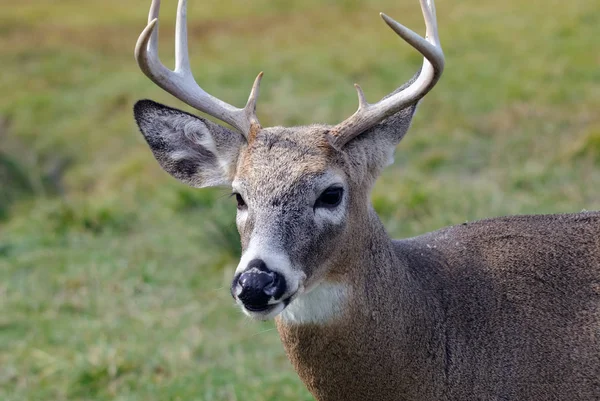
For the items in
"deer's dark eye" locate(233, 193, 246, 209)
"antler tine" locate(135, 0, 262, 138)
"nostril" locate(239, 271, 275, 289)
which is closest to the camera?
"nostril" locate(239, 271, 275, 289)

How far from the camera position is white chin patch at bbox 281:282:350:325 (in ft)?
11.8

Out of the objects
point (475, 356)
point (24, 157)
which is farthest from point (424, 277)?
point (24, 157)

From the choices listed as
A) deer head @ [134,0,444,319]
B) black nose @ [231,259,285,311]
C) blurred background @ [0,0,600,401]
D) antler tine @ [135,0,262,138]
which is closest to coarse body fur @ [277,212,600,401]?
deer head @ [134,0,444,319]

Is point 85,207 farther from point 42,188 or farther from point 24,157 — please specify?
point 24,157

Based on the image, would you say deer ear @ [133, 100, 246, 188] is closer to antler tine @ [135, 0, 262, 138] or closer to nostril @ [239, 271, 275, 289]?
antler tine @ [135, 0, 262, 138]

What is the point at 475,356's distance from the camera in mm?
3777

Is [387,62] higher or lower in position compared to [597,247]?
lower

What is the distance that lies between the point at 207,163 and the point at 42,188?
824 centimetres

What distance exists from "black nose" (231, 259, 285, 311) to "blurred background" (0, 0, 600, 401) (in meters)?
2.46

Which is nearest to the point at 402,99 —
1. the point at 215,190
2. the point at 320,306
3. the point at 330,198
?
the point at 330,198

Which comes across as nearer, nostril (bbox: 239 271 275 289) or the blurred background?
nostril (bbox: 239 271 275 289)

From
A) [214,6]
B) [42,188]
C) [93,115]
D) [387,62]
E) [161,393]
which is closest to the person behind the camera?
[161,393]

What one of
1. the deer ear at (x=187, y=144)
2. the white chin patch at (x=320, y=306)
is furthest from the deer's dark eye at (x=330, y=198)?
the deer ear at (x=187, y=144)

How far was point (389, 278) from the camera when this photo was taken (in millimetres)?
3775
